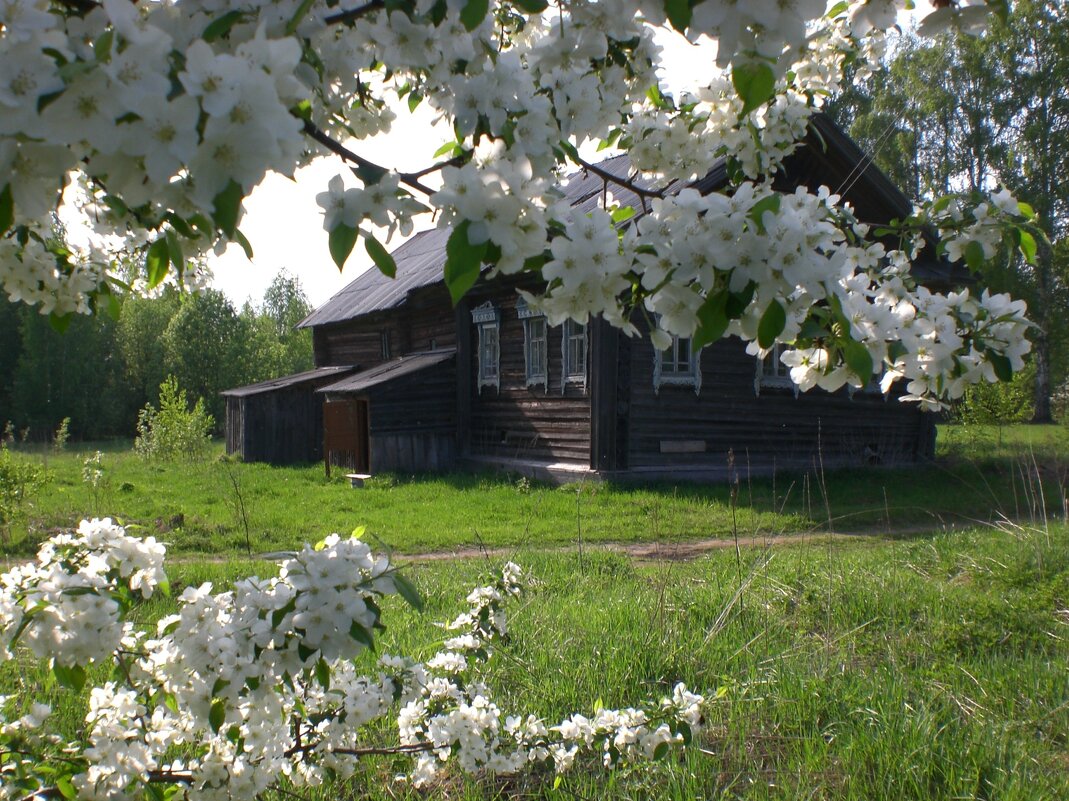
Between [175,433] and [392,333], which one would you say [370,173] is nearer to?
[392,333]

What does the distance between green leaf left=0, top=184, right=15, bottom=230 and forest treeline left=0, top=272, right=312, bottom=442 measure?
3401cm

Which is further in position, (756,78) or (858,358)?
(858,358)

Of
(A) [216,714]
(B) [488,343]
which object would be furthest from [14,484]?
(A) [216,714]

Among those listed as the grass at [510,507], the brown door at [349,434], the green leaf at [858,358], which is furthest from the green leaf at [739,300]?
the brown door at [349,434]

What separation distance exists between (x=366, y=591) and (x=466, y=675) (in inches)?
71.7

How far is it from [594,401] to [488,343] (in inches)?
131

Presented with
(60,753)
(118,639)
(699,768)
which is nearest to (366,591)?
(118,639)

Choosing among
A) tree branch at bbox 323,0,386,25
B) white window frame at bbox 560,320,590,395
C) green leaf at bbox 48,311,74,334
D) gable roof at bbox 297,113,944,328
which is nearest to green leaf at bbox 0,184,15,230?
tree branch at bbox 323,0,386,25

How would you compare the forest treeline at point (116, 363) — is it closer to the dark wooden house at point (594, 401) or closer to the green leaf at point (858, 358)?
the dark wooden house at point (594, 401)

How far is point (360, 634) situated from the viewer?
64.0 inches

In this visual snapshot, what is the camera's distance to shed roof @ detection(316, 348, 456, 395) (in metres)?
14.0

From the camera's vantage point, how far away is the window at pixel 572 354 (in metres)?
12.0

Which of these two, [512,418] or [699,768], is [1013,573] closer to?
[699,768]

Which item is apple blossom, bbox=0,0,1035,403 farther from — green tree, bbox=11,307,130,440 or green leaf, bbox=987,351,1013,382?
green tree, bbox=11,307,130,440
